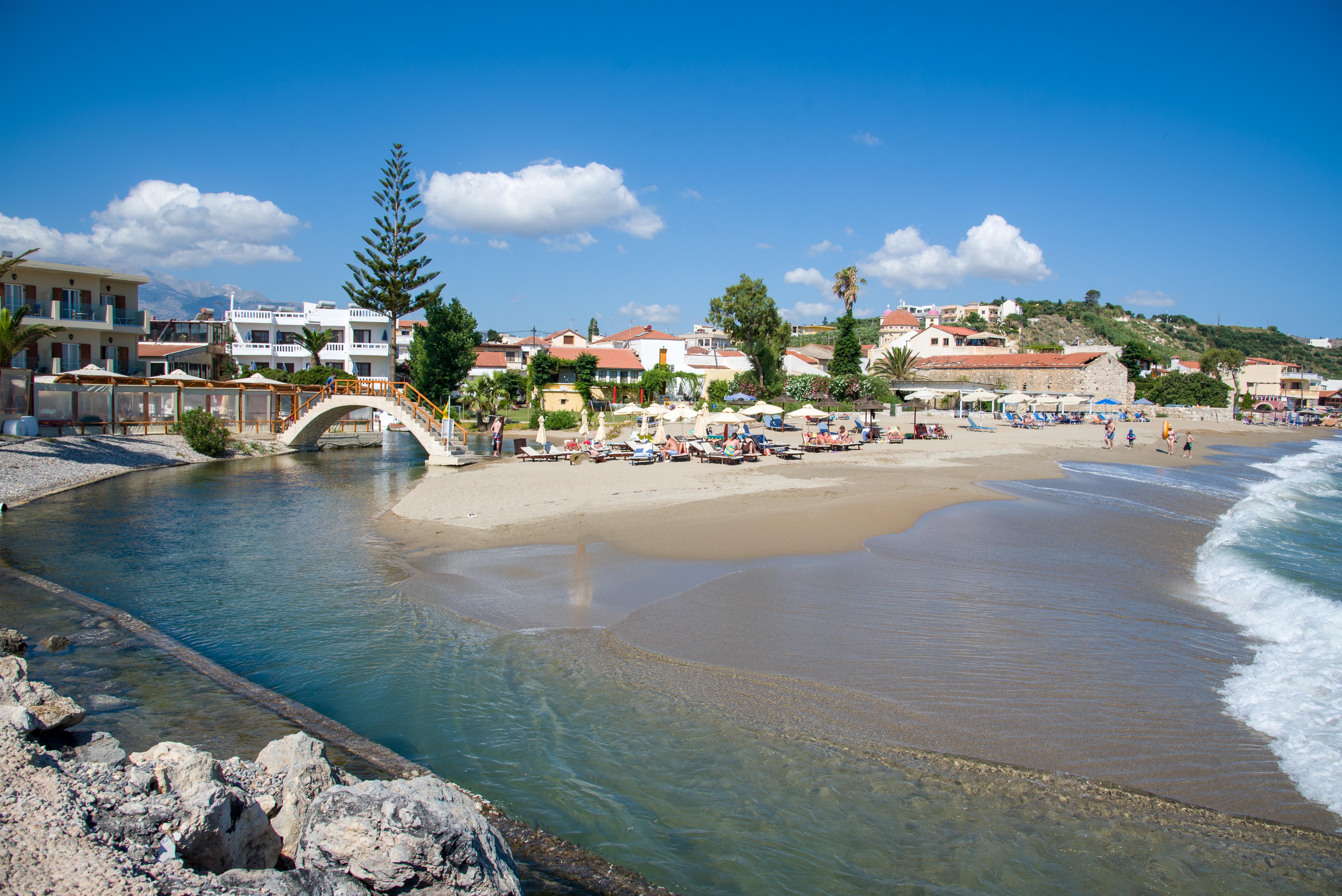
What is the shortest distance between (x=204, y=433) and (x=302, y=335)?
28.1 metres

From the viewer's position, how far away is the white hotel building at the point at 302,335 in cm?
5131

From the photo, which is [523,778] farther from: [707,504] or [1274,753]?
[707,504]

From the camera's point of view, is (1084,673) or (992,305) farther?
(992,305)

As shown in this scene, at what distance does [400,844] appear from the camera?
11.0 feet

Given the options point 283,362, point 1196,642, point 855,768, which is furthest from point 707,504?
point 283,362

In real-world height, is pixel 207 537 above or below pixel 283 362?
below

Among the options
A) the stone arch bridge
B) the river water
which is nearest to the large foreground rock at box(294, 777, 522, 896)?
the river water

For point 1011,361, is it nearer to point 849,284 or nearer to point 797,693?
point 849,284

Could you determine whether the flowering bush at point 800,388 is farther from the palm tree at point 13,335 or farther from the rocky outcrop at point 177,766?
the rocky outcrop at point 177,766

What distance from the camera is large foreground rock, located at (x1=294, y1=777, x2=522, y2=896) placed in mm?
3326

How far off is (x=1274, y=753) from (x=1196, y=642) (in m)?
2.44

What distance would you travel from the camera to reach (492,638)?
7.90 metres

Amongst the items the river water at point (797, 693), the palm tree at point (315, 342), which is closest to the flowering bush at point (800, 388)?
the palm tree at point (315, 342)

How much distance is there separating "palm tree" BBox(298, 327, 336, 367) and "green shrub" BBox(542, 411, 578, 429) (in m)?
18.2
